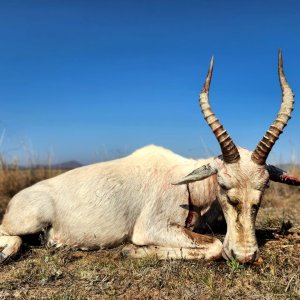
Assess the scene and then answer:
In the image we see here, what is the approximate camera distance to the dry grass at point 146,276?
166 inches

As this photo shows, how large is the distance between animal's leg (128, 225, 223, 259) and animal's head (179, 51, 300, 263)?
1.16 feet

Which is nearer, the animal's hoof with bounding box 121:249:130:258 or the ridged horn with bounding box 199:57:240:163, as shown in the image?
the ridged horn with bounding box 199:57:240:163

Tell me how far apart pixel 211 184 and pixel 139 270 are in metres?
1.74

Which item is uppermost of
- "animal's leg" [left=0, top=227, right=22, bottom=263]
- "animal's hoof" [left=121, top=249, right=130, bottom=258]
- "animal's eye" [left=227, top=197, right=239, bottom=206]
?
"animal's eye" [left=227, top=197, right=239, bottom=206]

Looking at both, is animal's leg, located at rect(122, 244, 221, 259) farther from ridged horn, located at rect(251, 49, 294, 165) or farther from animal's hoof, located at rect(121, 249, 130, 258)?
ridged horn, located at rect(251, 49, 294, 165)

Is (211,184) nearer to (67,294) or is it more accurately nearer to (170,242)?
(170,242)

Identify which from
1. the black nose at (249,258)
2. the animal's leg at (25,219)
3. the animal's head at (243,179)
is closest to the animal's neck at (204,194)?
the animal's head at (243,179)

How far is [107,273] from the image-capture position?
4.82 m

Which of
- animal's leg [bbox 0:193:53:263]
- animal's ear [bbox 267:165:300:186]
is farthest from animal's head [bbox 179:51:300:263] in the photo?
animal's leg [bbox 0:193:53:263]

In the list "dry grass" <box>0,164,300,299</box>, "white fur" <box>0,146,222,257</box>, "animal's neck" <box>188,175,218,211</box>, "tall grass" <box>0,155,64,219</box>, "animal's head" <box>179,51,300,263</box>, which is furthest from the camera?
"tall grass" <box>0,155,64,219</box>

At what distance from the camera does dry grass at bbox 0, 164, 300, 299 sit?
4.21 meters

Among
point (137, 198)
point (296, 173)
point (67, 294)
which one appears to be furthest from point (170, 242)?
point (296, 173)

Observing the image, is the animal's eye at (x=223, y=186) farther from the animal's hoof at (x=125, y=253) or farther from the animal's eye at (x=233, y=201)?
the animal's hoof at (x=125, y=253)

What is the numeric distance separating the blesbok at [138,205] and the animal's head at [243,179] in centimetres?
2
